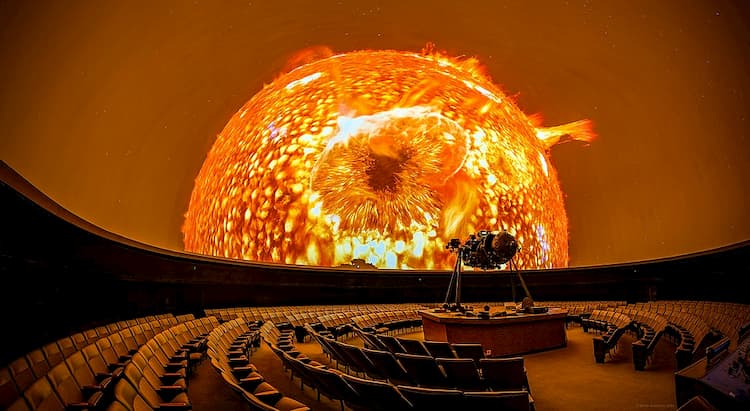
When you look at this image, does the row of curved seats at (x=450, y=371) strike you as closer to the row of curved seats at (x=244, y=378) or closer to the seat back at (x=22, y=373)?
the row of curved seats at (x=244, y=378)

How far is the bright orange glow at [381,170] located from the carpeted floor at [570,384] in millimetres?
6159

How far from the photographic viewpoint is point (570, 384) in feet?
18.7

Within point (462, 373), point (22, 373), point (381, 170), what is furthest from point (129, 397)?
point (381, 170)

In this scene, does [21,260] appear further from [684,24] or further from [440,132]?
[440,132]

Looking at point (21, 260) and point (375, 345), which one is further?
point (375, 345)

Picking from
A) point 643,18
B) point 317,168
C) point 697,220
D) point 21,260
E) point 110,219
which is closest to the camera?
point 21,260

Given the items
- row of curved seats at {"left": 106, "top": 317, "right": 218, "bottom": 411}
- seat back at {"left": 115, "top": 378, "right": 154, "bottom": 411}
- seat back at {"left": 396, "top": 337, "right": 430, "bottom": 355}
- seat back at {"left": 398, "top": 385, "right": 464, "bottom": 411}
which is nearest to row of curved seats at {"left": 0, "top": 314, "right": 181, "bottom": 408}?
row of curved seats at {"left": 106, "top": 317, "right": 218, "bottom": 411}

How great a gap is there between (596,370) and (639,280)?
28.0ft

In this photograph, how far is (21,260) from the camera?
15.3 feet

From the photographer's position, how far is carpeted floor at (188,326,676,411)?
4.68 m

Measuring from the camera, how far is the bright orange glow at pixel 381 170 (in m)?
12.8

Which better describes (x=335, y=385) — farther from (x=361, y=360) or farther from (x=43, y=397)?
(x=43, y=397)

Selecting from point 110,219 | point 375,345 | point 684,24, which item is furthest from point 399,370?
point 684,24

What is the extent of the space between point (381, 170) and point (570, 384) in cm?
1057
